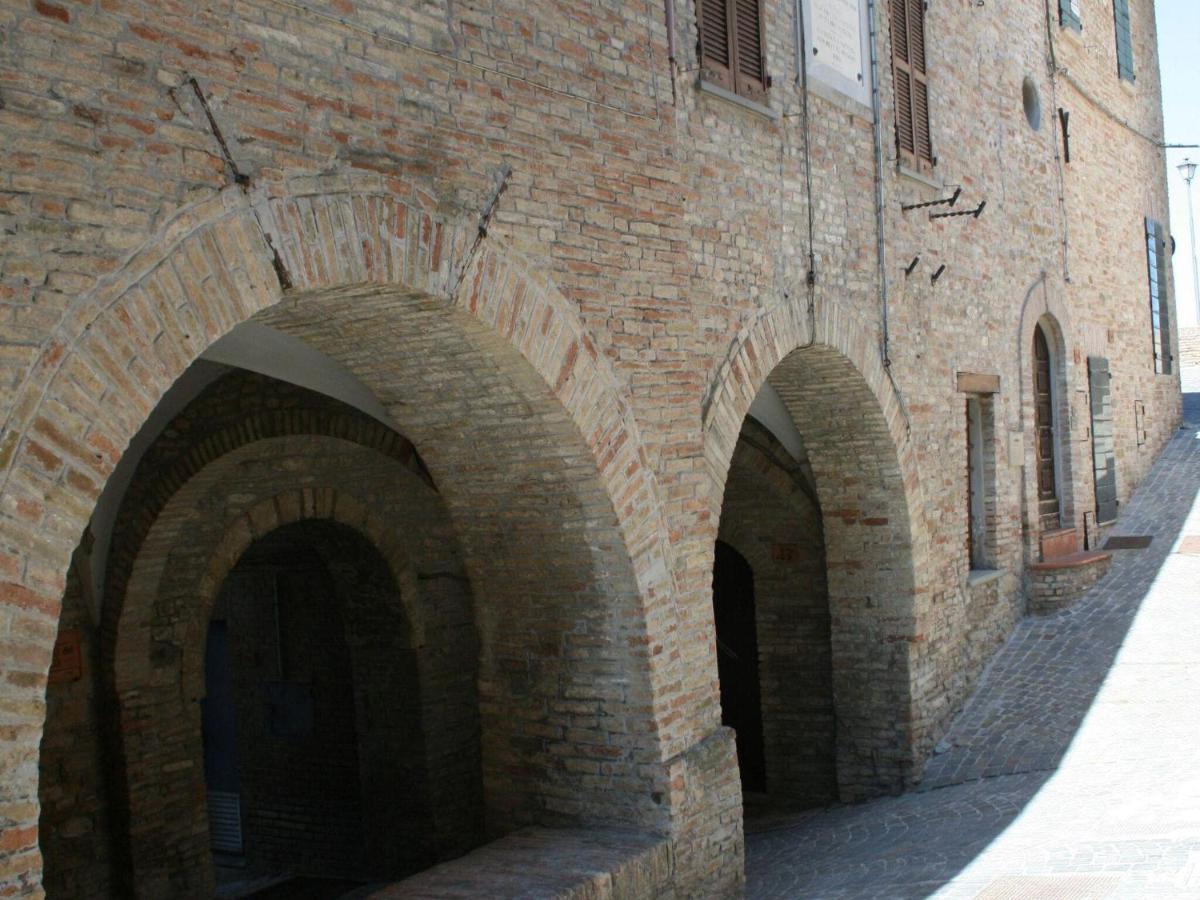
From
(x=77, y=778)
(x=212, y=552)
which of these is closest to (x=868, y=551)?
(x=212, y=552)

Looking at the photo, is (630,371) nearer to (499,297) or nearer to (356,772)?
(499,297)

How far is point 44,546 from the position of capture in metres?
3.77

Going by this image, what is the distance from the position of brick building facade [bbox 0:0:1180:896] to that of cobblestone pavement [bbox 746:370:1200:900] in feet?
1.56

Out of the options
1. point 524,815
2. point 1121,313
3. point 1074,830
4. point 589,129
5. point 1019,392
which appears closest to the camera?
point 589,129

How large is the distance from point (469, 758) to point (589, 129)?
16.3 ft

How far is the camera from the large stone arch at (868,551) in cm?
909

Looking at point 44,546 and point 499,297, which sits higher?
point 499,297

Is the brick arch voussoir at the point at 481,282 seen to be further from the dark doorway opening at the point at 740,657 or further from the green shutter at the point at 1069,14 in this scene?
the green shutter at the point at 1069,14

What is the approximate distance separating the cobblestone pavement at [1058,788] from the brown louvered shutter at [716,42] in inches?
176

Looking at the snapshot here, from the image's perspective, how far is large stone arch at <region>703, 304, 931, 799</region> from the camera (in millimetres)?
9094

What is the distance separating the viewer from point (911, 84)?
9977 millimetres

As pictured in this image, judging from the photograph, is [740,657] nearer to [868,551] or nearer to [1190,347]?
[868,551]

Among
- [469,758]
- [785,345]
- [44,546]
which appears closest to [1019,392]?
[785,345]

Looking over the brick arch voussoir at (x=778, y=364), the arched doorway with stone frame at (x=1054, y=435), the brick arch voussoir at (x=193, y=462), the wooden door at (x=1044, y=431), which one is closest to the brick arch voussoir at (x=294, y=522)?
the brick arch voussoir at (x=193, y=462)
